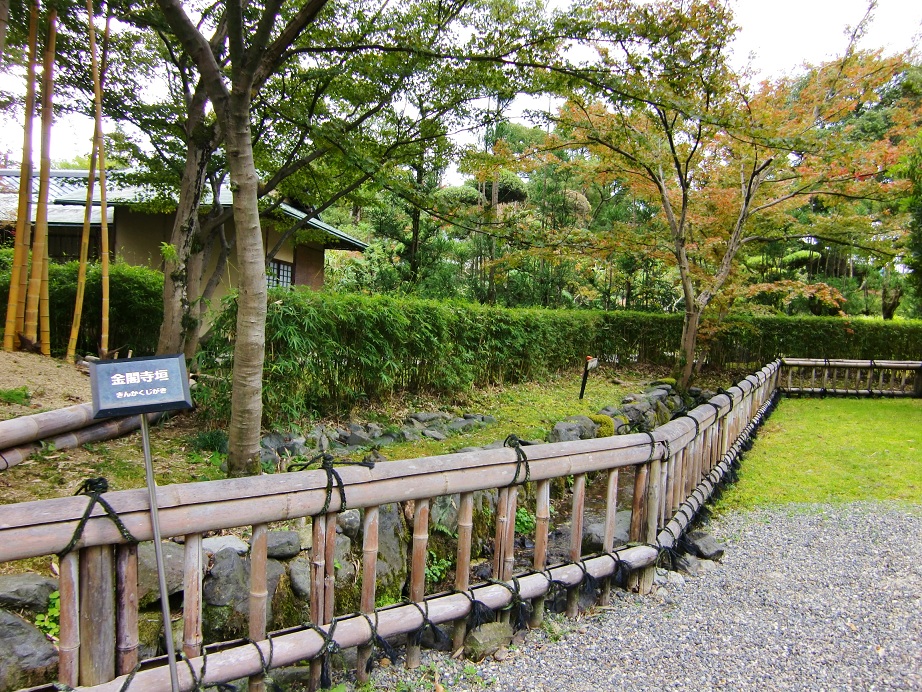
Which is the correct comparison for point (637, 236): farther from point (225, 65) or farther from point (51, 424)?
point (51, 424)

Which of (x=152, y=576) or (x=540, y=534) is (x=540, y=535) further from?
(x=152, y=576)

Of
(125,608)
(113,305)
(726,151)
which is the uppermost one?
(726,151)

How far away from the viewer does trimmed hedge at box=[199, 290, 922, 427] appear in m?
4.86

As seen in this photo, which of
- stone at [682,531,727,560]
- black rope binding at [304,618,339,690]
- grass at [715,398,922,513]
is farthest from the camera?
grass at [715,398,922,513]

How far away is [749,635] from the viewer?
9.15 feet

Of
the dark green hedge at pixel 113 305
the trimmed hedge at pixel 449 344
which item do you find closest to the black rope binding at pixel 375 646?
the trimmed hedge at pixel 449 344

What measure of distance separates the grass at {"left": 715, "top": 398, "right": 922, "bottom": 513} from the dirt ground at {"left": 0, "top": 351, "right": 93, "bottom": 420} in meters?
5.67

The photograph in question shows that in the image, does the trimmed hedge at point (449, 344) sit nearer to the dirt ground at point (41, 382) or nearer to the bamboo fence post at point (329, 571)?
the dirt ground at point (41, 382)

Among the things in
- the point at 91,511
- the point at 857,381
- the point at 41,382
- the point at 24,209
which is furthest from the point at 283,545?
the point at 857,381

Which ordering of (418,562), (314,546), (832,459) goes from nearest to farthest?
(314,546) → (418,562) → (832,459)

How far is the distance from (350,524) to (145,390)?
1.80 m

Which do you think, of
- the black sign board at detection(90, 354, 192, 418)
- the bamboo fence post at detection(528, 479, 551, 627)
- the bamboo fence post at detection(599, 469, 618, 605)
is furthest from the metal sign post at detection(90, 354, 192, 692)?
the bamboo fence post at detection(599, 469, 618, 605)

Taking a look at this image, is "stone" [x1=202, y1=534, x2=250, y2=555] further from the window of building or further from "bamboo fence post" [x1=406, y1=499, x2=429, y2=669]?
the window of building

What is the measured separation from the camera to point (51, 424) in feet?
11.8
